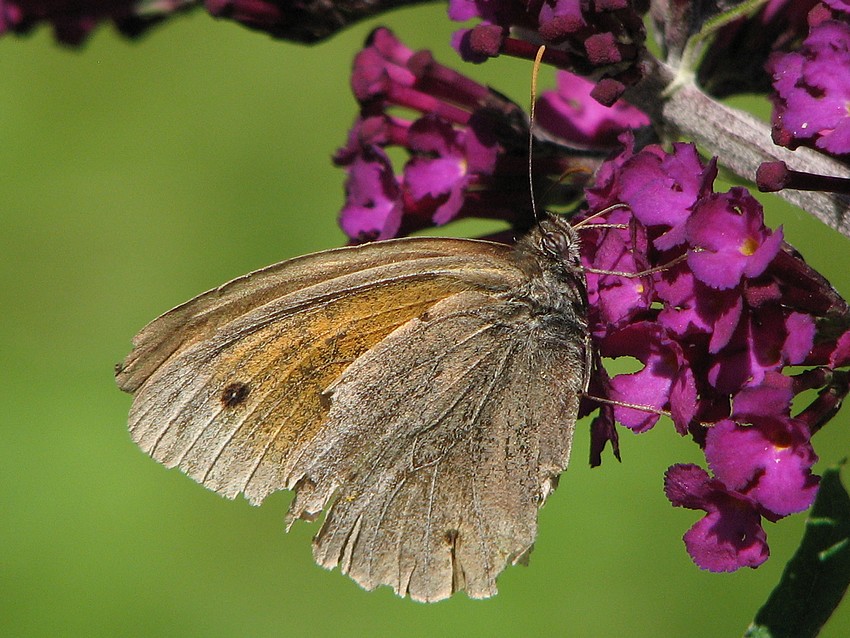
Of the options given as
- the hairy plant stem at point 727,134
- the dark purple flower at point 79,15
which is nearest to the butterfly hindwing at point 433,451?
the hairy plant stem at point 727,134

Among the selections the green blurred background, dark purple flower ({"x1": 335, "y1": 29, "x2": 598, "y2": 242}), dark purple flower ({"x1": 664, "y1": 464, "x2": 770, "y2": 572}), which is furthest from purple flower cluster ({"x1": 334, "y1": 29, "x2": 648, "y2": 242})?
the green blurred background

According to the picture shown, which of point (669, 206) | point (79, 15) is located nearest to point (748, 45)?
point (669, 206)

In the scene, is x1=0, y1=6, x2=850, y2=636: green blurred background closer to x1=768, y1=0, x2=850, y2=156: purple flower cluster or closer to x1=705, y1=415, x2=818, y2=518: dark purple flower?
x1=768, y1=0, x2=850, y2=156: purple flower cluster

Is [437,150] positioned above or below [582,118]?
above

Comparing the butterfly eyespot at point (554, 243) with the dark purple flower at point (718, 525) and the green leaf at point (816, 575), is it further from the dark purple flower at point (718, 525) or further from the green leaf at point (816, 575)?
the green leaf at point (816, 575)

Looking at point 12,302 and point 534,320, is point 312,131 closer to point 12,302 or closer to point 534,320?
point 12,302

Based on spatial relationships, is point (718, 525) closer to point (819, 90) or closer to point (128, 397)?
point (819, 90)

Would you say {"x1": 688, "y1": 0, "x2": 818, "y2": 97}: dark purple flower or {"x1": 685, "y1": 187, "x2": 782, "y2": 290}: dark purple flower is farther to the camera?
Answer: {"x1": 688, "y1": 0, "x2": 818, "y2": 97}: dark purple flower
